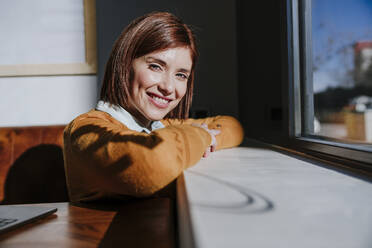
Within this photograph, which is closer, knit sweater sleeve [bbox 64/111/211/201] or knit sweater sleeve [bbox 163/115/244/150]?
knit sweater sleeve [bbox 64/111/211/201]

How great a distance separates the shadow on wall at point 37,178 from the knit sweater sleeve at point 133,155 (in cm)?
75

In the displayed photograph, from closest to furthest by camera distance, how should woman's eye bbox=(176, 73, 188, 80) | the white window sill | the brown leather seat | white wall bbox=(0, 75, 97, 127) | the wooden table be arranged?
the white window sill, the wooden table, woman's eye bbox=(176, 73, 188, 80), the brown leather seat, white wall bbox=(0, 75, 97, 127)

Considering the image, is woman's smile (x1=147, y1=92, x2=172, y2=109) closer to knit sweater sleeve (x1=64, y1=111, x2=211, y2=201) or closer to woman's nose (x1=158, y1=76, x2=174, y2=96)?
woman's nose (x1=158, y1=76, x2=174, y2=96)

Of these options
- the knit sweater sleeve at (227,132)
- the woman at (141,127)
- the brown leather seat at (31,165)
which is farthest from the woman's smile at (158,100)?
the brown leather seat at (31,165)

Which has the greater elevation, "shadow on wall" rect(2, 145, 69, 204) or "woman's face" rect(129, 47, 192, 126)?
"woman's face" rect(129, 47, 192, 126)

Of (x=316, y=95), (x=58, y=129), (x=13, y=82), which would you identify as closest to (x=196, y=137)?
(x=316, y=95)

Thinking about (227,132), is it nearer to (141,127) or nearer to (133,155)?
(141,127)

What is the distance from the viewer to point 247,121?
1.56 m

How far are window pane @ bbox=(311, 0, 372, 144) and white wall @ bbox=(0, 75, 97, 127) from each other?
1.07m

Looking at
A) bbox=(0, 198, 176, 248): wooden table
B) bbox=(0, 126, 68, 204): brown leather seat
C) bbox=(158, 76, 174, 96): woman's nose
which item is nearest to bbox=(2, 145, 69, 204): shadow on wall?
bbox=(0, 126, 68, 204): brown leather seat

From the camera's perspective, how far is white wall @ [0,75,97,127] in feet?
5.08

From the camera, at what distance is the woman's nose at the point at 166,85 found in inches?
36.6

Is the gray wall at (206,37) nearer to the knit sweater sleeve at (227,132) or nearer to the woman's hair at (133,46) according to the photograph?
the knit sweater sleeve at (227,132)

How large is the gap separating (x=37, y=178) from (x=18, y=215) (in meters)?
0.79
